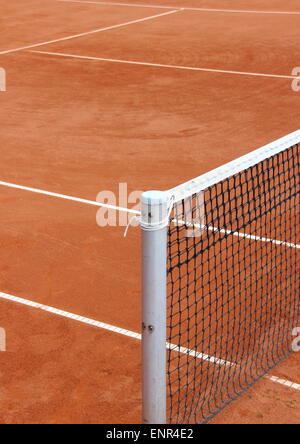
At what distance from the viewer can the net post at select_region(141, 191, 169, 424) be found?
459 cm

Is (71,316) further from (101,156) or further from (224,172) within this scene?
(101,156)

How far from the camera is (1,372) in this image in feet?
21.3

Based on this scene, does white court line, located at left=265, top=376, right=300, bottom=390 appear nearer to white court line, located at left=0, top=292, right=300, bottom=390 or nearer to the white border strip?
white court line, located at left=0, top=292, right=300, bottom=390

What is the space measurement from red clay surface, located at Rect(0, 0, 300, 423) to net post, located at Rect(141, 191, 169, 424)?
37.6 inches

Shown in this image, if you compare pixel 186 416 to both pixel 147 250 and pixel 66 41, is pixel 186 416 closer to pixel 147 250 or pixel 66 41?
pixel 147 250

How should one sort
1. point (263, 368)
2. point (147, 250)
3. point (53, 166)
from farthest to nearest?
point (53, 166) < point (263, 368) < point (147, 250)

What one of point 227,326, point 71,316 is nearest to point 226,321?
point 227,326

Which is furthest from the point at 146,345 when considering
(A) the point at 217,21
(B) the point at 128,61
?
(A) the point at 217,21

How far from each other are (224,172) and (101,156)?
22.6ft

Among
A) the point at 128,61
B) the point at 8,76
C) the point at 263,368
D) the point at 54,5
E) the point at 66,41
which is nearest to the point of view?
the point at 263,368

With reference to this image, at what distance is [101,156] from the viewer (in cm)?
1210

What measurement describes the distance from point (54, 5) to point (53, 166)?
19.9 metres

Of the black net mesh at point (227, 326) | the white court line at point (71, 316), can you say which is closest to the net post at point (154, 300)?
the black net mesh at point (227, 326)

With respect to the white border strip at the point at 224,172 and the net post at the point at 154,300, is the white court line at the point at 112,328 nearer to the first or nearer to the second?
the net post at the point at 154,300
